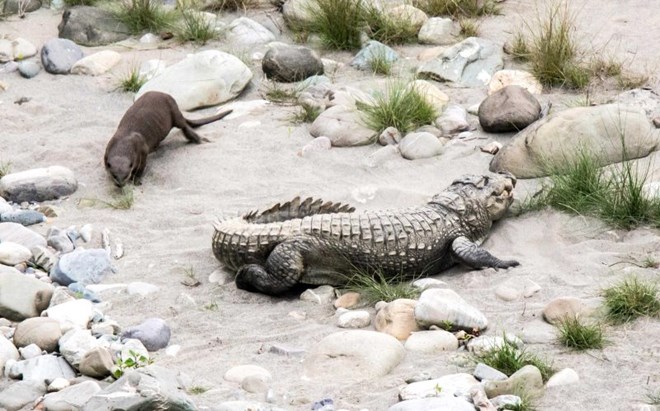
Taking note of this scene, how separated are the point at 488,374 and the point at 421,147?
3.50 metres

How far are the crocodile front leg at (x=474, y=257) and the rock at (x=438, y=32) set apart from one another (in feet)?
12.7

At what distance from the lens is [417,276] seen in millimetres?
7082

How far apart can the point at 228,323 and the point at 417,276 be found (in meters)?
1.30

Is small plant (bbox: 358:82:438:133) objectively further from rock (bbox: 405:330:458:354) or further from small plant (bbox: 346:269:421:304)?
rock (bbox: 405:330:458:354)

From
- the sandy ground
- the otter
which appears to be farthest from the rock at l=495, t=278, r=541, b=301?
the otter

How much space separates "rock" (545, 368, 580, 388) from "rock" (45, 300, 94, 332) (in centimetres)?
257

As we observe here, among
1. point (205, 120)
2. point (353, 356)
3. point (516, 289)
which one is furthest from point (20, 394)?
point (205, 120)

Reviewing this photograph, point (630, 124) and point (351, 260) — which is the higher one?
point (630, 124)

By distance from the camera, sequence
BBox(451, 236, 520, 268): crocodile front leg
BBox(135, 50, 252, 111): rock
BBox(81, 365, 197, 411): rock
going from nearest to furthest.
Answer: BBox(81, 365, 197, 411): rock
BBox(451, 236, 520, 268): crocodile front leg
BBox(135, 50, 252, 111): rock

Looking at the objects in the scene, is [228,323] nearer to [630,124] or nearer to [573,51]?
[630,124]

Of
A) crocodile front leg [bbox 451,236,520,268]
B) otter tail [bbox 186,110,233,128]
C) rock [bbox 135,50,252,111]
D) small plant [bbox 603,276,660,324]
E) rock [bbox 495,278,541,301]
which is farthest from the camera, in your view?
rock [bbox 135,50,252,111]

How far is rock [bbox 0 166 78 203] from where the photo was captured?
8.37 meters

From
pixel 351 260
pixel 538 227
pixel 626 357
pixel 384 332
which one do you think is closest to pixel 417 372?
pixel 384 332

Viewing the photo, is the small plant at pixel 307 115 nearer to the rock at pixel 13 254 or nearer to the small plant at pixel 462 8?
the small plant at pixel 462 8
